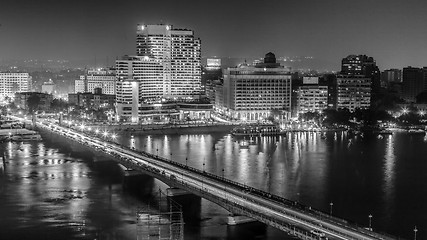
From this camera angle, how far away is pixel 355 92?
24.4 meters

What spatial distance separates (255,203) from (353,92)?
1677 centimetres

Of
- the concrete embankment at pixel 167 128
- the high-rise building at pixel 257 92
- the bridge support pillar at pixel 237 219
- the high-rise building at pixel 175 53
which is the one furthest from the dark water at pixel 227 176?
the high-rise building at pixel 175 53

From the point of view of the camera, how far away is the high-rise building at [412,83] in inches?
1286

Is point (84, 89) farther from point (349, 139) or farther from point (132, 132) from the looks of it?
point (349, 139)

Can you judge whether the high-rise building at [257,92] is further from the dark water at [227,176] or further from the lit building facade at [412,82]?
the lit building facade at [412,82]

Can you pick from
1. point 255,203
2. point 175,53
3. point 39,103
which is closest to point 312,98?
point 175,53

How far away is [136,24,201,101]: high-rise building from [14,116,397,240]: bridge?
12.8 metres

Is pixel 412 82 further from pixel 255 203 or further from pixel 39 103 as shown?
pixel 255 203

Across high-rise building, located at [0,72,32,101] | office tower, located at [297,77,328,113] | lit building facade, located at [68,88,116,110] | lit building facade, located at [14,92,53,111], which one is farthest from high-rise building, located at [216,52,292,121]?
high-rise building, located at [0,72,32,101]

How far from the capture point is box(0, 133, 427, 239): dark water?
331 inches

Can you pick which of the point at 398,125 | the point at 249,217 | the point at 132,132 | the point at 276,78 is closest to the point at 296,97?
the point at 276,78

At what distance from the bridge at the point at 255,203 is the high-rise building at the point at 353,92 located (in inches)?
520

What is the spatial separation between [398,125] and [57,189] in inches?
559

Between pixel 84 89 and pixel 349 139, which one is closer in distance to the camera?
pixel 349 139
